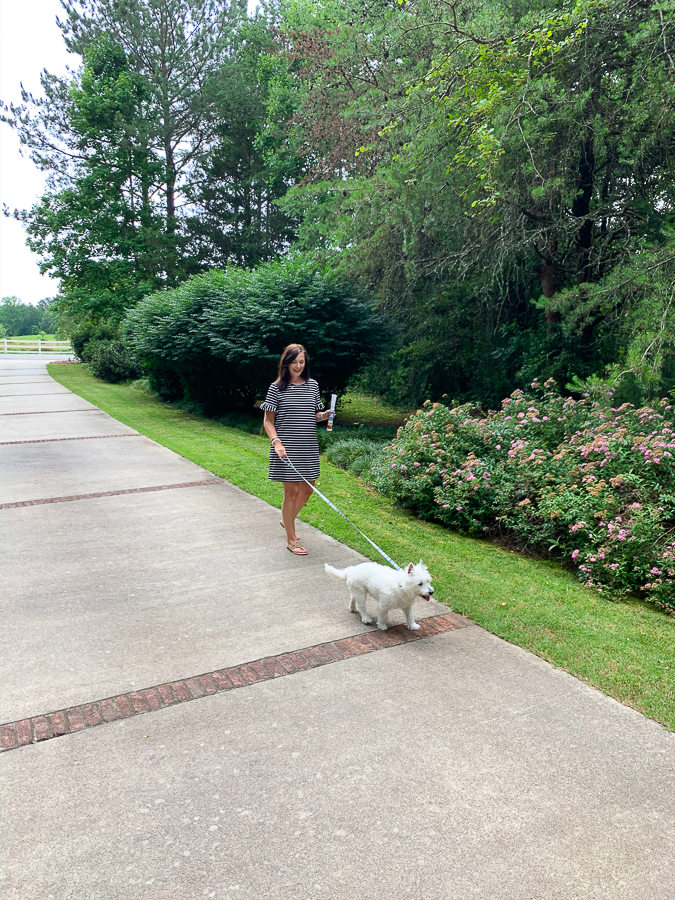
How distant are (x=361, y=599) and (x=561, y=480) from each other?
297 centimetres

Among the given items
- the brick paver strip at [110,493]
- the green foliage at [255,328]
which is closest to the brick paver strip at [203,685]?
the brick paver strip at [110,493]

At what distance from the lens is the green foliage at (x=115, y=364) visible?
2520 cm

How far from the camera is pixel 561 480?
6652 millimetres

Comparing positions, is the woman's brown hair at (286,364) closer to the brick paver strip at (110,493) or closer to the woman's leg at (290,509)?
the woman's leg at (290,509)

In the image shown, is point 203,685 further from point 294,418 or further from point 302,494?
point 294,418

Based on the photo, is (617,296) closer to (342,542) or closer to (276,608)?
(342,542)

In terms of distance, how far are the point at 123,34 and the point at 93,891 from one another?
115 feet

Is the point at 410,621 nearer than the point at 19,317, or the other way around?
the point at 410,621

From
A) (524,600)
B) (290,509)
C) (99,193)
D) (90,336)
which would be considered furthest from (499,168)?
(90,336)

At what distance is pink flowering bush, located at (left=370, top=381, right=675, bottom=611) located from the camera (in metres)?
5.57

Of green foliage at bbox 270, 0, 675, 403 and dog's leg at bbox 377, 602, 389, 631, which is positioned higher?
green foliage at bbox 270, 0, 675, 403

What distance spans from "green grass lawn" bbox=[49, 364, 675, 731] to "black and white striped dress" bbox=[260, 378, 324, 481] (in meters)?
0.97

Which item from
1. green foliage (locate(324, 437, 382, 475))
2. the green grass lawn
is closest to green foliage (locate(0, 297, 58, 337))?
green foliage (locate(324, 437, 382, 475))

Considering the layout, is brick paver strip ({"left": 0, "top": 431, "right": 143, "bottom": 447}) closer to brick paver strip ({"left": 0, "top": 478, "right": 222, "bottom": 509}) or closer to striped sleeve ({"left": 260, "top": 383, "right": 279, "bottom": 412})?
brick paver strip ({"left": 0, "top": 478, "right": 222, "bottom": 509})
